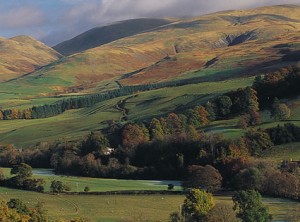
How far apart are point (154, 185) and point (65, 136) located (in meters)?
59.9

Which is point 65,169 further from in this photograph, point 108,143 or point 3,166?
point 3,166

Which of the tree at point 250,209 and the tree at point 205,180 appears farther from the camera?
the tree at point 205,180

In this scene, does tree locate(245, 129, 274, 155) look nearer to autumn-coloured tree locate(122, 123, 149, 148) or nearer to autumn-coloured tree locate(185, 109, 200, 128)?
autumn-coloured tree locate(185, 109, 200, 128)

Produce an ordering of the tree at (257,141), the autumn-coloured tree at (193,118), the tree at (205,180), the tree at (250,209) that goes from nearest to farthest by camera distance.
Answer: the tree at (250,209) → the tree at (205,180) → the tree at (257,141) → the autumn-coloured tree at (193,118)

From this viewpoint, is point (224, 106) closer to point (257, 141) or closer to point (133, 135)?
point (133, 135)

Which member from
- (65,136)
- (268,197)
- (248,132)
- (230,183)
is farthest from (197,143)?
(65,136)

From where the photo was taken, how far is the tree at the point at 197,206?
64.0 metres

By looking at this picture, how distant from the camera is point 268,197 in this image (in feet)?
272

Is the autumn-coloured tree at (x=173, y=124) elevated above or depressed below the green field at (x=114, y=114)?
below

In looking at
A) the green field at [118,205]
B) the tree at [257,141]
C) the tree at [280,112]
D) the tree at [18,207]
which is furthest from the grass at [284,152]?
the tree at [18,207]

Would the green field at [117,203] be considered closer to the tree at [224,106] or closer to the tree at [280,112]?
the tree at [280,112]

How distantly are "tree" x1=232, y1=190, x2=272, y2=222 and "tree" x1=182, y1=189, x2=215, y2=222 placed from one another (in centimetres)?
322

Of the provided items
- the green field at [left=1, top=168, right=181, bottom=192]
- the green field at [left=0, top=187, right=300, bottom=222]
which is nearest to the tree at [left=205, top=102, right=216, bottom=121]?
the green field at [left=1, top=168, right=181, bottom=192]

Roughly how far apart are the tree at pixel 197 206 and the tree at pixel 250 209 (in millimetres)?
3218
